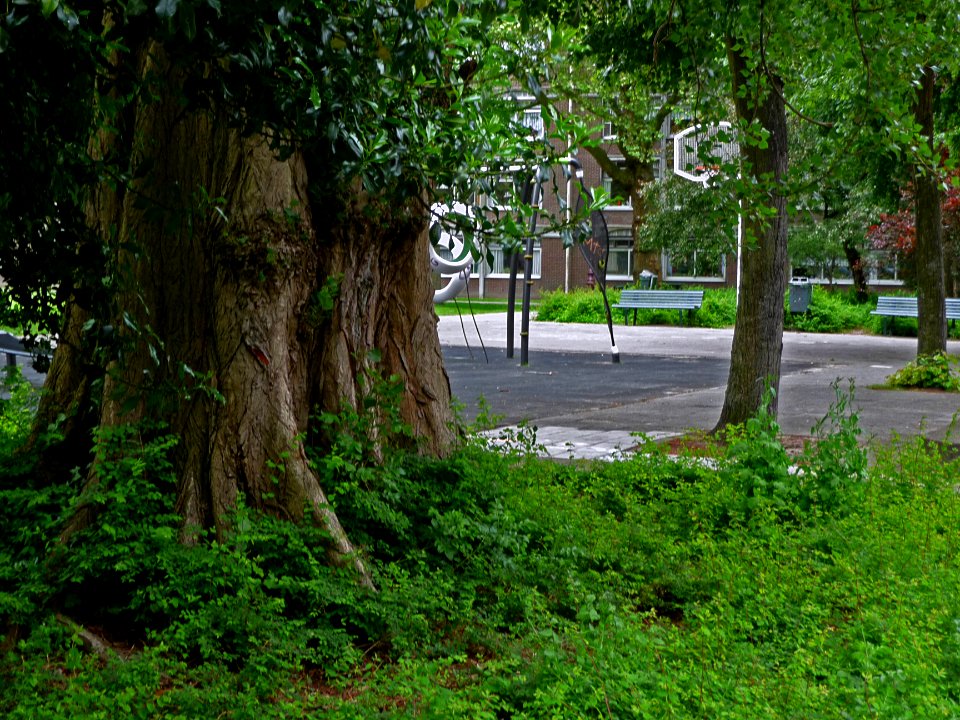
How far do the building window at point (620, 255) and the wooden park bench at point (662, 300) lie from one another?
19039 mm

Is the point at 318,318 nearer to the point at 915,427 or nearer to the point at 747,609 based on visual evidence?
the point at 747,609

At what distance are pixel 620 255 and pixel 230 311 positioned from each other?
46.6 metres

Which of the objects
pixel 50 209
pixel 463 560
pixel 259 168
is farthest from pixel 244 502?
pixel 50 209

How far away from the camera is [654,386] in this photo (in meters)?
15.9

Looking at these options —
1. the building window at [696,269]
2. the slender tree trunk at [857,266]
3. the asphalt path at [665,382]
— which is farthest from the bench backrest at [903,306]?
the building window at [696,269]

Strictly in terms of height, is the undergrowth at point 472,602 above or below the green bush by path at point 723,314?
below

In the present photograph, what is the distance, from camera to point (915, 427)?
11.5 metres

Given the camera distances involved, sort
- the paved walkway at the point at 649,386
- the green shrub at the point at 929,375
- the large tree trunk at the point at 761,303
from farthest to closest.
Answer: the green shrub at the point at 929,375 → the paved walkway at the point at 649,386 → the large tree trunk at the point at 761,303

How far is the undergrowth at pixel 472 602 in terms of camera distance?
3820mm

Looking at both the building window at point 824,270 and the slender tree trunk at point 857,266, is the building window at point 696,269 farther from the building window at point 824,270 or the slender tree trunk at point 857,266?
the slender tree trunk at point 857,266

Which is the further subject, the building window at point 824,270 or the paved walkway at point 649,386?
the building window at point 824,270

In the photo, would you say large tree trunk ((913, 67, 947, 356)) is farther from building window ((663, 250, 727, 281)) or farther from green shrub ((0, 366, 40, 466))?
building window ((663, 250, 727, 281))

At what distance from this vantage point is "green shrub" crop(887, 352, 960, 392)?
1512cm

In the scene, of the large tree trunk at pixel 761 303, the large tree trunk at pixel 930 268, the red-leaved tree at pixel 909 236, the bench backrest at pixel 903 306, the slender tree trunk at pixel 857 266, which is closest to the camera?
the large tree trunk at pixel 761 303
